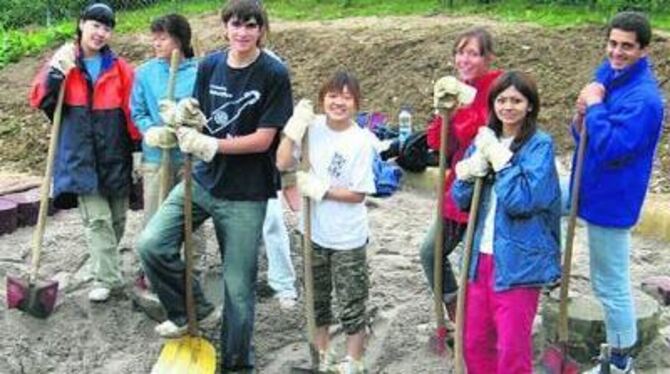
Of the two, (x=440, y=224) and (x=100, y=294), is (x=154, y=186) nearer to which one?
(x=100, y=294)

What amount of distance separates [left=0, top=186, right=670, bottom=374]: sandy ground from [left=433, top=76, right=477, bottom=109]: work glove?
4.49 feet

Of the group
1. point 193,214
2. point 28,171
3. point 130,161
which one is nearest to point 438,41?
point 28,171

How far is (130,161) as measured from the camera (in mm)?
5672

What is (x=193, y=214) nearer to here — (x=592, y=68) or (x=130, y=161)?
(x=130, y=161)

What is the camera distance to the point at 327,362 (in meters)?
4.93

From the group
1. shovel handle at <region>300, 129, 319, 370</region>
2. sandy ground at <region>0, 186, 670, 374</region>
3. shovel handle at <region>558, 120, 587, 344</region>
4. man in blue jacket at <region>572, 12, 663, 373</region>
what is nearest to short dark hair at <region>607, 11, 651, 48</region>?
man in blue jacket at <region>572, 12, 663, 373</region>

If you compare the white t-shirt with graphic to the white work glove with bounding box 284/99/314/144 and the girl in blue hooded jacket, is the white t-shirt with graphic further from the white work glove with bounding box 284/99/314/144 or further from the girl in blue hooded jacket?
the girl in blue hooded jacket

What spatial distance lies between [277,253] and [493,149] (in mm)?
1711

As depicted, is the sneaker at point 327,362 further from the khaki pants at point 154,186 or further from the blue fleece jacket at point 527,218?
the blue fleece jacket at point 527,218

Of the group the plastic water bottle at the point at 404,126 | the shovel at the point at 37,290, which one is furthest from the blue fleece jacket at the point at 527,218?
the plastic water bottle at the point at 404,126

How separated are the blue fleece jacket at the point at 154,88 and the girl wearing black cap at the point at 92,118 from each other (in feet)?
0.60

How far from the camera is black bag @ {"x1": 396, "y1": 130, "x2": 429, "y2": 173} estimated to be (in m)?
7.97

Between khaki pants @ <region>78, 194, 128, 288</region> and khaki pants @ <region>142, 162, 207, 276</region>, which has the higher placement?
khaki pants @ <region>142, 162, 207, 276</region>

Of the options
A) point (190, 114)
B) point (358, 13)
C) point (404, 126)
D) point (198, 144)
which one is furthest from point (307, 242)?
point (358, 13)
